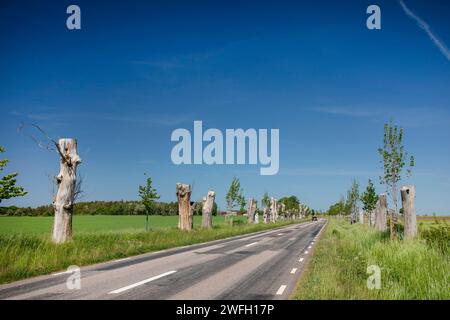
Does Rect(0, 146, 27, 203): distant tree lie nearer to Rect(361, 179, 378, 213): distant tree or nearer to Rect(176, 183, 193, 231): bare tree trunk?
Rect(176, 183, 193, 231): bare tree trunk

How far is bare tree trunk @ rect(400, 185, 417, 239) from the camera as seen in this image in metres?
15.3

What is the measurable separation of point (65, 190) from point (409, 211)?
13.6 meters

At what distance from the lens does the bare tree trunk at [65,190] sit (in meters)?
14.8

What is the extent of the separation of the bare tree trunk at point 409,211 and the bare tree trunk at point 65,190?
1323 centimetres

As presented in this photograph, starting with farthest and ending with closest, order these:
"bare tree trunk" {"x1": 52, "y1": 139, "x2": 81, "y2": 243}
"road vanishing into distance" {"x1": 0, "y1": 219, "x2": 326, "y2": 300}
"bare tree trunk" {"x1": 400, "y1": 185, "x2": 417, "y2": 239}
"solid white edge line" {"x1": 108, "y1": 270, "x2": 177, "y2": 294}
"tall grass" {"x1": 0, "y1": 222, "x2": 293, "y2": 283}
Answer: "bare tree trunk" {"x1": 400, "y1": 185, "x2": 417, "y2": 239}, "bare tree trunk" {"x1": 52, "y1": 139, "x2": 81, "y2": 243}, "tall grass" {"x1": 0, "y1": 222, "x2": 293, "y2": 283}, "solid white edge line" {"x1": 108, "y1": 270, "x2": 177, "y2": 294}, "road vanishing into distance" {"x1": 0, "y1": 219, "x2": 326, "y2": 300}

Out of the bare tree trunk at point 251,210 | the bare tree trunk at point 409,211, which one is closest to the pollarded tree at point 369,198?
the bare tree trunk at point 251,210

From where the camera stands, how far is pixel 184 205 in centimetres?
2883

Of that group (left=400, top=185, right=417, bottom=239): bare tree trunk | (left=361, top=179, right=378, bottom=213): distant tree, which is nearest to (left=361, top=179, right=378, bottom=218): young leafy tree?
(left=361, top=179, right=378, bottom=213): distant tree

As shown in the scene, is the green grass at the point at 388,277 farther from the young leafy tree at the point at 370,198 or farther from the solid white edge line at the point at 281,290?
the young leafy tree at the point at 370,198

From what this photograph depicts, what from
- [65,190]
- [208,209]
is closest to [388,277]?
[65,190]

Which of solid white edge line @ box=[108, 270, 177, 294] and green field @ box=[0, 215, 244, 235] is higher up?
solid white edge line @ box=[108, 270, 177, 294]

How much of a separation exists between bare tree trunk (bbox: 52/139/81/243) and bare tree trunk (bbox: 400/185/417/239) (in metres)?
13.2

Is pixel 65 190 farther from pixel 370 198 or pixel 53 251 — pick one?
pixel 370 198
